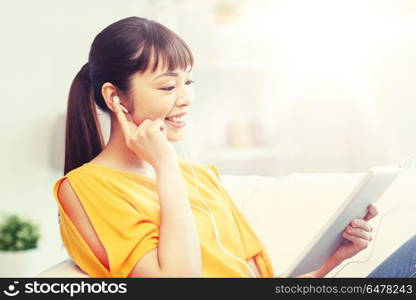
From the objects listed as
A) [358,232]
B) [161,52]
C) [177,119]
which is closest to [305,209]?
[358,232]

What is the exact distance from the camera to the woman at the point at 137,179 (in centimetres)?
84

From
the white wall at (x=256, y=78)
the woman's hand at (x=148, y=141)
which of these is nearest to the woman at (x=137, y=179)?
the woman's hand at (x=148, y=141)

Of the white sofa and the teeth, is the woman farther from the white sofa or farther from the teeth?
the white sofa

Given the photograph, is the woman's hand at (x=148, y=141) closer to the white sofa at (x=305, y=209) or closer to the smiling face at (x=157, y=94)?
the smiling face at (x=157, y=94)

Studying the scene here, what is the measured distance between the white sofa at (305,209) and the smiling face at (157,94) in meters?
0.38

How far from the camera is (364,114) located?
4.32 feet

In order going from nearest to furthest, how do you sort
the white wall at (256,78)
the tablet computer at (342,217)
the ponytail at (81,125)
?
1. the tablet computer at (342,217)
2. the ponytail at (81,125)
3. the white wall at (256,78)

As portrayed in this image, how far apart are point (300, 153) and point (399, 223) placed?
1.00 feet

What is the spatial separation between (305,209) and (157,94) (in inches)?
18.1

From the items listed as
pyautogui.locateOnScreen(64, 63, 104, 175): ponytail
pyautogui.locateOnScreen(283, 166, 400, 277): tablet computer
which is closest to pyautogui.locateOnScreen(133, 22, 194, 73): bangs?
pyautogui.locateOnScreen(64, 63, 104, 175): ponytail

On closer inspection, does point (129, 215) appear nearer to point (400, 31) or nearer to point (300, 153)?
point (300, 153)

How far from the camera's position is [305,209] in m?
1.19

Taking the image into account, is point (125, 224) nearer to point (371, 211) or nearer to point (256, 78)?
point (371, 211)

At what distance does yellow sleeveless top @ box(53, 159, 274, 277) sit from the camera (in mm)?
850
